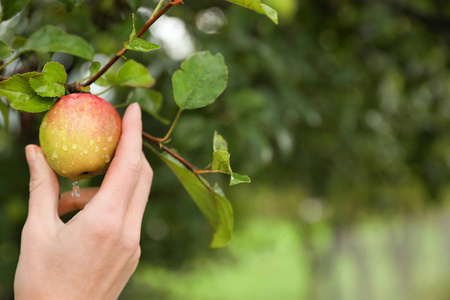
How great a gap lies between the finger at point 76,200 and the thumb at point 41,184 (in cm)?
6

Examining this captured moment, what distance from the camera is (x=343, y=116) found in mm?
1077

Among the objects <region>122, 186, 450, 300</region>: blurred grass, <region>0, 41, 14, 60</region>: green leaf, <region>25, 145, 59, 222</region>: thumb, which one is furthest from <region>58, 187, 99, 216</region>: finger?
<region>122, 186, 450, 300</region>: blurred grass

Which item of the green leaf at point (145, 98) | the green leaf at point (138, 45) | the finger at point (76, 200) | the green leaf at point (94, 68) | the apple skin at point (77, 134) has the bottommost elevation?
the finger at point (76, 200)

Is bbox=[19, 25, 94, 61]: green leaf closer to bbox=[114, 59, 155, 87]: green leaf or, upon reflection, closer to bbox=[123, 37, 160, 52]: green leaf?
bbox=[114, 59, 155, 87]: green leaf

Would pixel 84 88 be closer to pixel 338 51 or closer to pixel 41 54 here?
pixel 41 54

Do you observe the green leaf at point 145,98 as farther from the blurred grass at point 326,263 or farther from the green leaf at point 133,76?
the blurred grass at point 326,263

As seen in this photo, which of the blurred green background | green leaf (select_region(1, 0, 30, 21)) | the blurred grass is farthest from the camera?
the blurred grass

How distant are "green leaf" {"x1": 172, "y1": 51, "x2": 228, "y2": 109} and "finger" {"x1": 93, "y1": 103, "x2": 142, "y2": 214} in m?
0.06

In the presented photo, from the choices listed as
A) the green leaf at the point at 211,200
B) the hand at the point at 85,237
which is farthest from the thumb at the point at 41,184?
the green leaf at the point at 211,200

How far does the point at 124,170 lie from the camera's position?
41 centimetres

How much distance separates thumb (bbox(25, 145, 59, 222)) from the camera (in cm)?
41

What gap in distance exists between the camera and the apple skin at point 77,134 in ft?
1.31

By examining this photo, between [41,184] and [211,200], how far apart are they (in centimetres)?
18

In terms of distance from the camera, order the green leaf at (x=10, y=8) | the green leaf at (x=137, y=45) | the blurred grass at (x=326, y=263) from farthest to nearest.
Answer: the blurred grass at (x=326, y=263) → the green leaf at (x=10, y=8) → the green leaf at (x=137, y=45)
